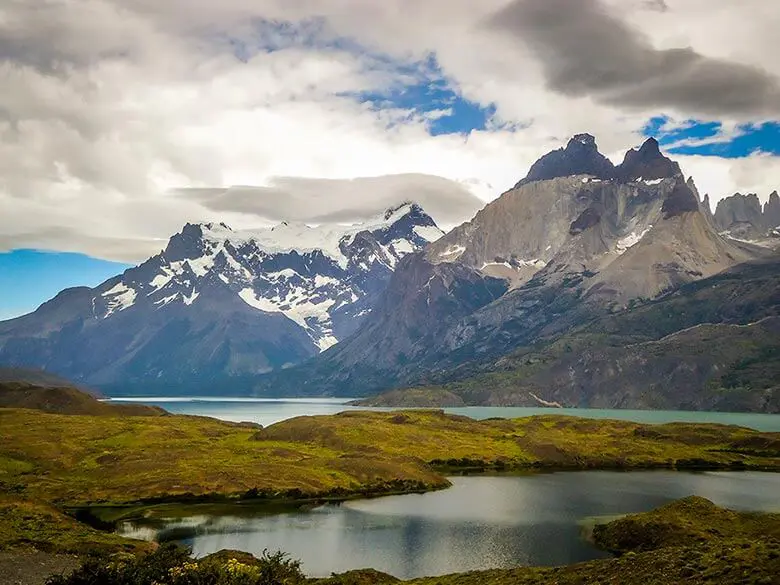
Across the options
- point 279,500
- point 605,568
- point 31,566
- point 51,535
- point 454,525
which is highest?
point 605,568

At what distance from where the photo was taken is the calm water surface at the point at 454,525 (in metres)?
101

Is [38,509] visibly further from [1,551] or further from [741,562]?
[741,562]

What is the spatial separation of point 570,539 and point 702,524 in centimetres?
1842

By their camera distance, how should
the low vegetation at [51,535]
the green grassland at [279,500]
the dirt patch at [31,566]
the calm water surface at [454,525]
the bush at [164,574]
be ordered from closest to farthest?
the bush at [164,574]
the green grassland at [279,500]
the dirt patch at [31,566]
the low vegetation at [51,535]
the calm water surface at [454,525]

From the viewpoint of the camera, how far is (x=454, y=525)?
409 ft

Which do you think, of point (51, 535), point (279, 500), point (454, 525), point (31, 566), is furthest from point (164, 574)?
point (279, 500)

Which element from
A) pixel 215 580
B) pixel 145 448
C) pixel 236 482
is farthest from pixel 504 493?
pixel 215 580

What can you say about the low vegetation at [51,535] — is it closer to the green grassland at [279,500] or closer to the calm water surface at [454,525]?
the green grassland at [279,500]

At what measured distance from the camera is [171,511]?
140 metres

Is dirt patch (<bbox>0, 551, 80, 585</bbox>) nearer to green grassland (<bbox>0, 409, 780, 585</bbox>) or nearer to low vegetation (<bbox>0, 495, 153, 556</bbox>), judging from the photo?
low vegetation (<bbox>0, 495, 153, 556</bbox>)

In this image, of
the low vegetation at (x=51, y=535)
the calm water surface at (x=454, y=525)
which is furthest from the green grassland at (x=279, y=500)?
the calm water surface at (x=454, y=525)

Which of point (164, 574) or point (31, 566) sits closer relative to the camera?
point (164, 574)

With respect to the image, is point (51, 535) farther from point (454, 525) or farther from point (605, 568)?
point (605, 568)

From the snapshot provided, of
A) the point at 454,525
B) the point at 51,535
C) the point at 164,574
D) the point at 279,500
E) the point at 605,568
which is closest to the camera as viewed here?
the point at 164,574
